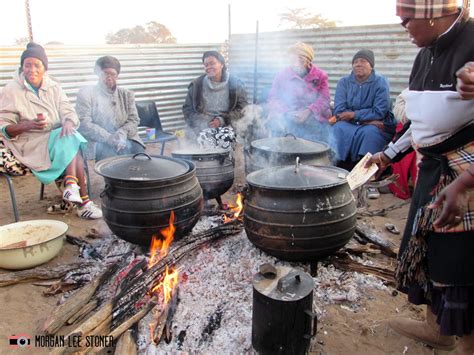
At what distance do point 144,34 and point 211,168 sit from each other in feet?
58.1

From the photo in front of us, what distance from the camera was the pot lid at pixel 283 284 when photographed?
2.28 meters

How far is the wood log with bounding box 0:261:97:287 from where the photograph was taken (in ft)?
10.8

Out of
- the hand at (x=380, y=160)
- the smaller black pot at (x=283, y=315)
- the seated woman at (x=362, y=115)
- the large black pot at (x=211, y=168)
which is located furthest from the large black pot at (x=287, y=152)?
the seated woman at (x=362, y=115)

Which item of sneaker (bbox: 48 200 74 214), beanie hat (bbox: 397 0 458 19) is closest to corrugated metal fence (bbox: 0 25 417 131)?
sneaker (bbox: 48 200 74 214)

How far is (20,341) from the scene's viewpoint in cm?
268

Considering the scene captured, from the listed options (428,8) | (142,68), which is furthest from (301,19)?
(428,8)

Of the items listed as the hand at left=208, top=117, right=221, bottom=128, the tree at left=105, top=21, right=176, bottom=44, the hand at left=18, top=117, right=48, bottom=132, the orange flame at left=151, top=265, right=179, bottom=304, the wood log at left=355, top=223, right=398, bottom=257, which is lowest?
the wood log at left=355, top=223, right=398, bottom=257

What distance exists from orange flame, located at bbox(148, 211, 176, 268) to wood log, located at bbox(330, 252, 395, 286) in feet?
4.72

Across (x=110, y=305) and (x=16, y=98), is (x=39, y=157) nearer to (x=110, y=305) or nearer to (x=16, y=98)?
(x=16, y=98)

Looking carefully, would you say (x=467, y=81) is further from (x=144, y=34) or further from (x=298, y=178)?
(x=144, y=34)

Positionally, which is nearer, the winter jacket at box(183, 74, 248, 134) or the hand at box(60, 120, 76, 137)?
the hand at box(60, 120, 76, 137)

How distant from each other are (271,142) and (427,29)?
2.52m

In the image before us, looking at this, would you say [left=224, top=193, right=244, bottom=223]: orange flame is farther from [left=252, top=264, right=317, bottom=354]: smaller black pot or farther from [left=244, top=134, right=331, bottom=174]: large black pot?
[left=252, top=264, right=317, bottom=354]: smaller black pot

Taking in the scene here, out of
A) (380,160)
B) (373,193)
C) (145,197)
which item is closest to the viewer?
(380,160)
